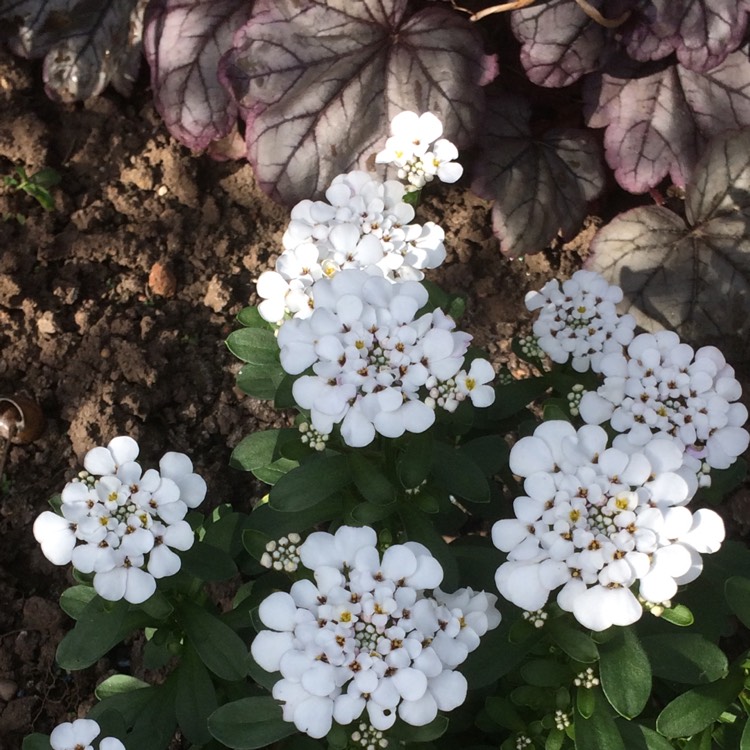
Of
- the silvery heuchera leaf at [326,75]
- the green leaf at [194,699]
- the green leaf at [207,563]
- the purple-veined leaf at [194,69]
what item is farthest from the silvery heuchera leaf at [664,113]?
the green leaf at [194,699]

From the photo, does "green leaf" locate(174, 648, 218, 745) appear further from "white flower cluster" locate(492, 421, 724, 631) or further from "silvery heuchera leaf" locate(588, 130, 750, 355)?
"silvery heuchera leaf" locate(588, 130, 750, 355)

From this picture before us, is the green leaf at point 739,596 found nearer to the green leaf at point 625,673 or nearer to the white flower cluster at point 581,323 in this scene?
the green leaf at point 625,673

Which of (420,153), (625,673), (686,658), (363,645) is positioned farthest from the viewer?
(420,153)

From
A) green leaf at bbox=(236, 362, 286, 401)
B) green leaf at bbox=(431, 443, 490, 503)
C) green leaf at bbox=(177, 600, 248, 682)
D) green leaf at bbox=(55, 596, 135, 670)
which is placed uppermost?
green leaf at bbox=(236, 362, 286, 401)

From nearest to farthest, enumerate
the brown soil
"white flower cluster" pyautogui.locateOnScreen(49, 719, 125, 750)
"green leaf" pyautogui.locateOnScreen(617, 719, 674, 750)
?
"white flower cluster" pyautogui.locateOnScreen(49, 719, 125, 750) < "green leaf" pyautogui.locateOnScreen(617, 719, 674, 750) < the brown soil

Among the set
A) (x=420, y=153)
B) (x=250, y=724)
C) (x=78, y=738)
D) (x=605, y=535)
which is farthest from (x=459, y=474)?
(x=78, y=738)

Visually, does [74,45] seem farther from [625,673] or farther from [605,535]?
[625,673]

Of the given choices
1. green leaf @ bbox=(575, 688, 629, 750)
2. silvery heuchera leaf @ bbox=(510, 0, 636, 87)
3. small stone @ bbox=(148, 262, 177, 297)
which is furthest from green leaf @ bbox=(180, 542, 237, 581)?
silvery heuchera leaf @ bbox=(510, 0, 636, 87)
